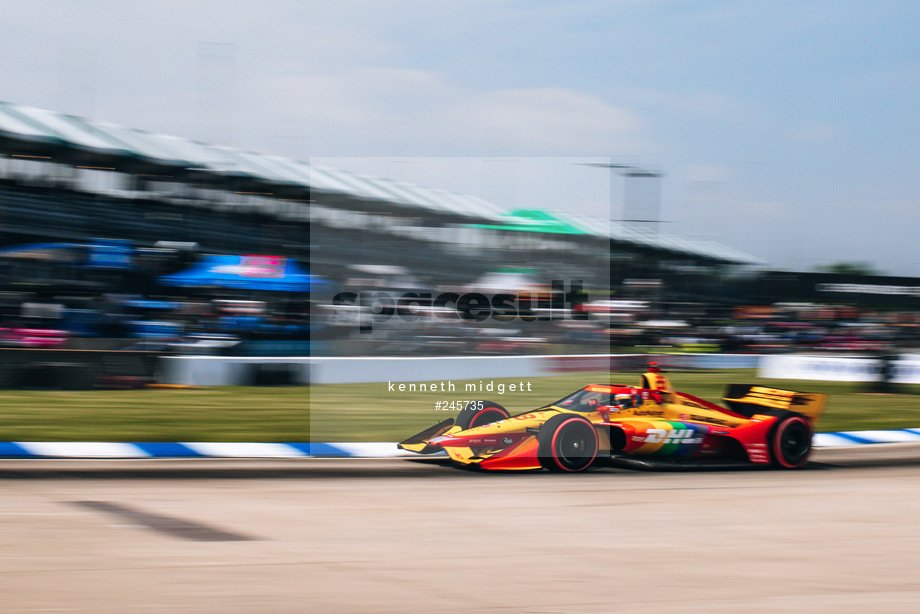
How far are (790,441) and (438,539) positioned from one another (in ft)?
14.6

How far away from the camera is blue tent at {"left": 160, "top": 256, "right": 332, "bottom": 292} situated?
56.3ft

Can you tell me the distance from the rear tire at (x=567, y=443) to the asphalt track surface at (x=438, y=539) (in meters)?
0.18

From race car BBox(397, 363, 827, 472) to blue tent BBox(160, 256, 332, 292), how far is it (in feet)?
34.7

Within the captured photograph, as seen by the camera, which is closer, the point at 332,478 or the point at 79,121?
the point at 332,478

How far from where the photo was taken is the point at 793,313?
24141 millimetres

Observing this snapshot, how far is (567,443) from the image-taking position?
712cm

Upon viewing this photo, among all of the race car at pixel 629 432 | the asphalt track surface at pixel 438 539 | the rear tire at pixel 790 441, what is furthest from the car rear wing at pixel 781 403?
the asphalt track surface at pixel 438 539

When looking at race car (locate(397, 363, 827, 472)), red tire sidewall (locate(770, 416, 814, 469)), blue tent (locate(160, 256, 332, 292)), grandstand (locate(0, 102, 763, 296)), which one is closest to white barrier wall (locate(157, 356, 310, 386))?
grandstand (locate(0, 102, 763, 296))

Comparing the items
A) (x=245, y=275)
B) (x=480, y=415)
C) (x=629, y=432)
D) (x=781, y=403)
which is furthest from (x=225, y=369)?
(x=781, y=403)

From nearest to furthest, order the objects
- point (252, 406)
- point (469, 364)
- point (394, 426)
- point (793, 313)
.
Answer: point (394, 426), point (252, 406), point (469, 364), point (793, 313)

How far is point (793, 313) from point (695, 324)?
13.1 feet

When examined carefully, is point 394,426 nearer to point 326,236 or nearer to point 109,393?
point 326,236

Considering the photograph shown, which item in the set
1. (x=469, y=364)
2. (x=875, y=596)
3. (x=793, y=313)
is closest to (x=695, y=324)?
(x=793, y=313)

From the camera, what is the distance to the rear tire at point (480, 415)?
7.34 meters
